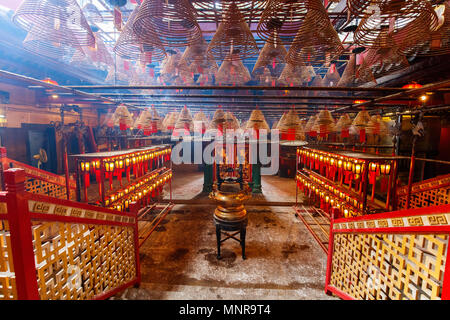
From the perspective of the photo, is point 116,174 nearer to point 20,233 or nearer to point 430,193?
point 20,233

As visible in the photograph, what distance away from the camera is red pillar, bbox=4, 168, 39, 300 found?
5.53 ft

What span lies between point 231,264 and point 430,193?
707 centimetres

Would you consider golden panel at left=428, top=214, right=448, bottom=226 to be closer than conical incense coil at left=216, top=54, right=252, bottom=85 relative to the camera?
Yes

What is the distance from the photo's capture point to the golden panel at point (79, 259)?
211 centimetres

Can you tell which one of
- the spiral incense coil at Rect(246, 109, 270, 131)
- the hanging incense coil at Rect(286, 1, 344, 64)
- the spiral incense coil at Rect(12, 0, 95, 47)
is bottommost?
the spiral incense coil at Rect(246, 109, 270, 131)

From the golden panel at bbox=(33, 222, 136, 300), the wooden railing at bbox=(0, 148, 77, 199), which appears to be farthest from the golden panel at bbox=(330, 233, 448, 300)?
the wooden railing at bbox=(0, 148, 77, 199)

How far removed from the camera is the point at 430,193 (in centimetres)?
600

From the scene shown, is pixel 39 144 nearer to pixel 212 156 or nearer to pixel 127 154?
pixel 127 154

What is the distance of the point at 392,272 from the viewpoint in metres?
2.42

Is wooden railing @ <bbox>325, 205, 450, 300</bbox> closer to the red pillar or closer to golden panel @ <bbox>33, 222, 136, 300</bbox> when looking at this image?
the red pillar

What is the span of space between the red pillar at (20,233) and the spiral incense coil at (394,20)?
373 cm

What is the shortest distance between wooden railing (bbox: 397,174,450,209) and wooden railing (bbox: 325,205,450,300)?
4.10 meters

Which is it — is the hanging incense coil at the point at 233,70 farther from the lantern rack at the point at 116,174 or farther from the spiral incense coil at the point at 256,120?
the lantern rack at the point at 116,174

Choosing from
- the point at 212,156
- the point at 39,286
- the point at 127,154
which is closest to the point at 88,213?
the point at 39,286
